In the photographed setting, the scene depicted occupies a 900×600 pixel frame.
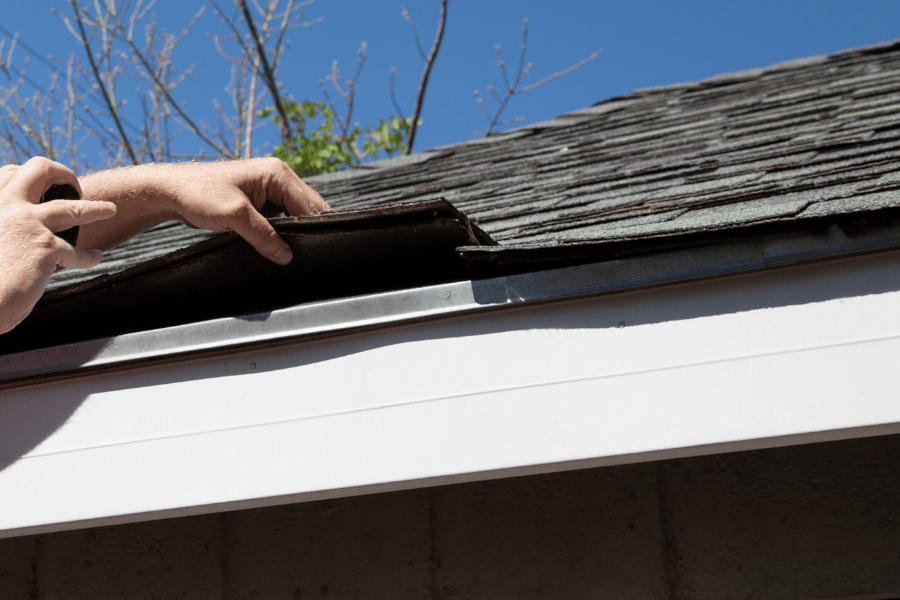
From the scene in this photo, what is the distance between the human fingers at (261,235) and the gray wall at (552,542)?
0.70 metres

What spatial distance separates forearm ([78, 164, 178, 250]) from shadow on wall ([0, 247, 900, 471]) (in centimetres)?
45

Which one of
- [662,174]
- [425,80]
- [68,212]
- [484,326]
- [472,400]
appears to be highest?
[425,80]

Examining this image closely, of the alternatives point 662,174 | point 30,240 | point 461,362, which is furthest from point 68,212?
point 662,174

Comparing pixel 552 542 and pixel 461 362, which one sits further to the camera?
pixel 552 542

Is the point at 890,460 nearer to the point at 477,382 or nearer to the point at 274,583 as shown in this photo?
the point at 477,382

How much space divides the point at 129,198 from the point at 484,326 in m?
1.02

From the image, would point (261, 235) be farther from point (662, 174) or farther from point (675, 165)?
point (675, 165)

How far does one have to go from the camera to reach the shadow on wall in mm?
1397

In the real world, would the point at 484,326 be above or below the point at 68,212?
below

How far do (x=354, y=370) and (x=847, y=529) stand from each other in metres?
1.10

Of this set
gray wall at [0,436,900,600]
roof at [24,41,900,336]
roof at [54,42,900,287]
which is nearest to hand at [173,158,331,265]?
roof at [24,41,900,336]

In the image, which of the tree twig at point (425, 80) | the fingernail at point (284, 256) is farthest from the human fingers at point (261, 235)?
the tree twig at point (425, 80)

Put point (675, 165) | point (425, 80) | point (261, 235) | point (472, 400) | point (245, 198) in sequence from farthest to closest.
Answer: point (425, 80)
point (675, 165)
point (245, 198)
point (261, 235)
point (472, 400)

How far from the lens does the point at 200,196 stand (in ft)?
6.00
